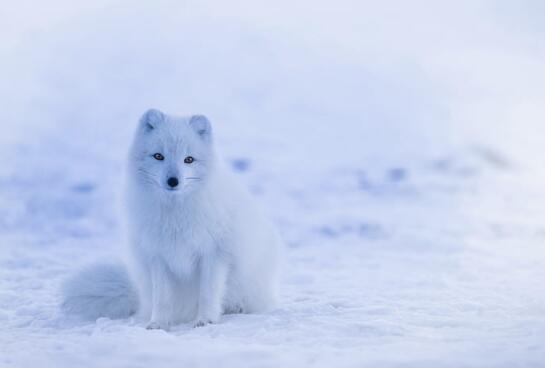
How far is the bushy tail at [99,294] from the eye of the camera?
3945mm

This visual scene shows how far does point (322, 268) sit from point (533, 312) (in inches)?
100

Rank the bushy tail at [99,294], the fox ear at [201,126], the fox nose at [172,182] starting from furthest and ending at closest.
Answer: the bushy tail at [99,294]
the fox ear at [201,126]
the fox nose at [172,182]

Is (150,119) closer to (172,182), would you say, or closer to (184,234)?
(172,182)

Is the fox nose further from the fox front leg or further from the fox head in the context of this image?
the fox front leg

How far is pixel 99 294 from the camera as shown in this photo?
3977 mm

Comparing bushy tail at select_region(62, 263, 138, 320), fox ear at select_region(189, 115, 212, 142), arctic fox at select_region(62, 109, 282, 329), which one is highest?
fox ear at select_region(189, 115, 212, 142)

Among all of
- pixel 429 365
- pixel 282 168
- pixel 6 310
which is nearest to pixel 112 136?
pixel 282 168

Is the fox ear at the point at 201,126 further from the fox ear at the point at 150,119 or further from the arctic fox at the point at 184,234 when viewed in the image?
the fox ear at the point at 150,119

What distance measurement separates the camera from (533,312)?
3.68 metres

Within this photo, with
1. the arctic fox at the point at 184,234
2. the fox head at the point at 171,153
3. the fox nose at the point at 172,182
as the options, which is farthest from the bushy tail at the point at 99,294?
the fox nose at the point at 172,182

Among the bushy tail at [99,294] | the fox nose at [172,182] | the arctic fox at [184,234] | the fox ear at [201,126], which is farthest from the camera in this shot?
the bushy tail at [99,294]

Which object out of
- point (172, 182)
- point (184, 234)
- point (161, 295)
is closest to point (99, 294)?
point (161, 295)

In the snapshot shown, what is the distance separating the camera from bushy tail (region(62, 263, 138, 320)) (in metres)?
3.95

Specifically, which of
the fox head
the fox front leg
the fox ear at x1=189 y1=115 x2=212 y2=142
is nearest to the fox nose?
the fox head
